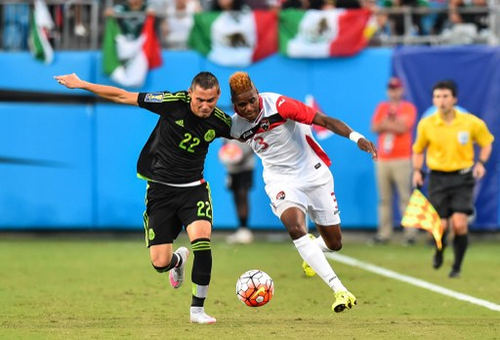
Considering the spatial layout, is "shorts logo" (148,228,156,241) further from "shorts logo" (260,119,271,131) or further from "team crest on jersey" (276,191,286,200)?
"shorts logo" (260,119,271,131)

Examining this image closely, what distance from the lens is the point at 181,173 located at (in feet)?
31.4

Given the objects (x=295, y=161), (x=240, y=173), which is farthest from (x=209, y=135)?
(x=240, y=173)

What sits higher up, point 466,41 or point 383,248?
point 466,41

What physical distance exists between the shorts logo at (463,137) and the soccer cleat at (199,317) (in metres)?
5.22

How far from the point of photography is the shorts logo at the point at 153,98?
9.33 metres

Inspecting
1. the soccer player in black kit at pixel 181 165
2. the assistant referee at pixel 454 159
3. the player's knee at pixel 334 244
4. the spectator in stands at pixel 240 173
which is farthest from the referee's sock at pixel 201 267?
the spectator in stands at pixel 240 173

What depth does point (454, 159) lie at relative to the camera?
43.8 ft

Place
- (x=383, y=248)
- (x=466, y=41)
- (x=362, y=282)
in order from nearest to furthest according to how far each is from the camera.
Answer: (x=362, y=282) → (x=383, y=248) → (x=466, y=41)

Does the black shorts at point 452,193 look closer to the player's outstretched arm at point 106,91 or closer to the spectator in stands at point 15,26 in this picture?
the player's outstretched arm at point 106,91

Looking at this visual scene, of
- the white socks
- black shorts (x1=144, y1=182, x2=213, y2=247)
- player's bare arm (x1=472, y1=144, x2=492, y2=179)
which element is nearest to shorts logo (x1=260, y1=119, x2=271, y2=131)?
black shorts (x1=144, y1=182, x2=213, y2=247)

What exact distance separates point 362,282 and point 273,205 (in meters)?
2.84

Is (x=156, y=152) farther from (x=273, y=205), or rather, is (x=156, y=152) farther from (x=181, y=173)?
(x=273, y=205)

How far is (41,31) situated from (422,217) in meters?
8.28

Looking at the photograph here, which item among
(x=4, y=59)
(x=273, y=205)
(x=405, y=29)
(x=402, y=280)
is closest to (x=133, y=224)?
(x=4, y=59)
